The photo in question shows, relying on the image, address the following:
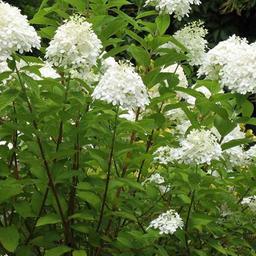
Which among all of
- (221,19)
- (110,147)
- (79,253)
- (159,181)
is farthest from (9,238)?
(221,19)

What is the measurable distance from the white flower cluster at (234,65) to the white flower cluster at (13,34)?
2.80ft

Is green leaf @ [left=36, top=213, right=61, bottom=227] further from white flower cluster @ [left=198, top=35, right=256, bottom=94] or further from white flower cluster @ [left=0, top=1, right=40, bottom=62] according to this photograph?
white flower cluster @ [left=198, top=35, right=256, bottom=94]

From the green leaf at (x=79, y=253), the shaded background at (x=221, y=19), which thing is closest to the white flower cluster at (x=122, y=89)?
the green leaf at (x=79, y=253)

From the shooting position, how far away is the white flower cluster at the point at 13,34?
2219 mm

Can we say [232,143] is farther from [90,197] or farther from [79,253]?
[79,253]

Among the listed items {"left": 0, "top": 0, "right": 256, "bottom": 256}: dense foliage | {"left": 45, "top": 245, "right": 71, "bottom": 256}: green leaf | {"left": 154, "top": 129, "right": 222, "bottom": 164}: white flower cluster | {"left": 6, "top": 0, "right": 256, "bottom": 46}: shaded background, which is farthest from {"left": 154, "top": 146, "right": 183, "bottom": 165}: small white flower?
{"left": 6, "top": 0, "right": 256, "bottom": 46}: shaded background

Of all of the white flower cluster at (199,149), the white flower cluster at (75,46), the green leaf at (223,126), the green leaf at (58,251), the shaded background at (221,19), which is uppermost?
the white flower cluster at (75,46)

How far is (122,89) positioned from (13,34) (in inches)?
17.1

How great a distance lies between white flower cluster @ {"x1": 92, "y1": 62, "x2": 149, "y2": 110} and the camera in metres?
2.19

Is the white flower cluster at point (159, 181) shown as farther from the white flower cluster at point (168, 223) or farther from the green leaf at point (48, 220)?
the green leaf at point (48, 220)

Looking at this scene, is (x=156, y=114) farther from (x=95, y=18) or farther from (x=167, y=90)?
(x=95, y=18)

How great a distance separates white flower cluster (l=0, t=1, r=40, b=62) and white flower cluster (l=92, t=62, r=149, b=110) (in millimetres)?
318

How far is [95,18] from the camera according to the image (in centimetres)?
273

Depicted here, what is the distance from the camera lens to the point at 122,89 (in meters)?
2.21
